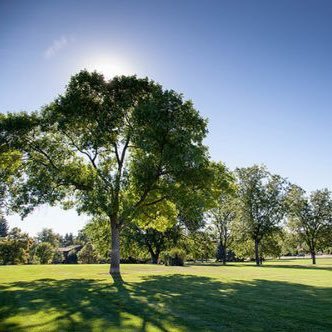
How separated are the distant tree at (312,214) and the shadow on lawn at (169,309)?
62.6 metres

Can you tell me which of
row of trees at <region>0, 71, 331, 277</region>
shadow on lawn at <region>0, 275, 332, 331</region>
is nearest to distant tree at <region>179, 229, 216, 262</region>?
row of trees at <region>0, 71, 331, 277</region>

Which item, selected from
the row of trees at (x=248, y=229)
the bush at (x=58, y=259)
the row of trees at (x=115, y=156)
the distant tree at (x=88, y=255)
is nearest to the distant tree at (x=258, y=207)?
the row of trees at (x=248, y=229)

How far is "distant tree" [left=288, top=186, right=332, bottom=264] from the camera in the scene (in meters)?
74.1

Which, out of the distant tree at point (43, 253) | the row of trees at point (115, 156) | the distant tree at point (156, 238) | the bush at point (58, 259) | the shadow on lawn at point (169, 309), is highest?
the row of trees at point (115, 156)

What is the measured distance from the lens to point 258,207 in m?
66.3

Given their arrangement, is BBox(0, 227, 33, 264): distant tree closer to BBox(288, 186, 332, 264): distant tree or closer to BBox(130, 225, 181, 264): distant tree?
BBox(130, 225, 181, 264): distant tree

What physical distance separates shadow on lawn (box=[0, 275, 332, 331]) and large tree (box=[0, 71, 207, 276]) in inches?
493

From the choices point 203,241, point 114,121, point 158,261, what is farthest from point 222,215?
point 114,121

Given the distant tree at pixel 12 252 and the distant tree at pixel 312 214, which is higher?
the distant tree at pixel 312 214

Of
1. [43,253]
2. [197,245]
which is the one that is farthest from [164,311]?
[43,253]

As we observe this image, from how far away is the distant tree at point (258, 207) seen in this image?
65.5 metres

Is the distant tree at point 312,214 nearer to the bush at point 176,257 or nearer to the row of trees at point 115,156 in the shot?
the bush at point 176,257

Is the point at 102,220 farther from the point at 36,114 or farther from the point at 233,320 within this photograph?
the point at 233,320

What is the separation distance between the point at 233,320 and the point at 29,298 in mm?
9074
